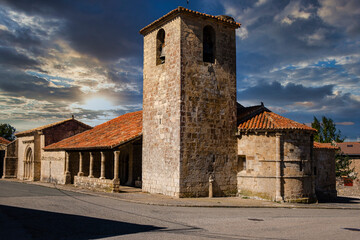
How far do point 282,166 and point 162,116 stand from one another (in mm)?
6801

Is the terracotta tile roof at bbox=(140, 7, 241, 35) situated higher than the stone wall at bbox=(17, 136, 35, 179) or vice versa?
the terracotta tile roof at bbox=(140, 7, 241, 35)

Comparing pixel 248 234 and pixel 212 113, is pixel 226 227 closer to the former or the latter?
pixel 248 234

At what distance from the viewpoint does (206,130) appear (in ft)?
58.9

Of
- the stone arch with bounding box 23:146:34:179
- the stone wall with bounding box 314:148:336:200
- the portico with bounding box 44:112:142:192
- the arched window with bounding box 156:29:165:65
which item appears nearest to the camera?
the arched window with bounding box 156:29:165:65

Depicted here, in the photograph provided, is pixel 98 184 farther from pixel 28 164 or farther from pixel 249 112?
pixel 28 164

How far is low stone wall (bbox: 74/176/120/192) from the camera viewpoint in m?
18.7

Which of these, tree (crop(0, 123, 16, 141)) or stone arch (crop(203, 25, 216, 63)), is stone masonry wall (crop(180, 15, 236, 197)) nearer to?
stone arch (crop(203, 25, 216, 63))

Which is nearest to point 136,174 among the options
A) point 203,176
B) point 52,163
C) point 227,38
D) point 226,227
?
point 203,176

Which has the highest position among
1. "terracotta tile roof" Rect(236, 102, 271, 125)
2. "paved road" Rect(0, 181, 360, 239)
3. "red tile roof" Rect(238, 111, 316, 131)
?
"terracotta tile roof" Rect(236, 102, 271, 125)

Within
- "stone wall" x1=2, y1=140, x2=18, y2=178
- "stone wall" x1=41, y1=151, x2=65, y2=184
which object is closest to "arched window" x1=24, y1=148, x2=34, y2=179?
"stone wall" x1=41, y1=151, x2=65, y2=184

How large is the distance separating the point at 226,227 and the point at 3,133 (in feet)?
226

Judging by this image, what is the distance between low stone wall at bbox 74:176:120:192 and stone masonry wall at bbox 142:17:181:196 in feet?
5.99

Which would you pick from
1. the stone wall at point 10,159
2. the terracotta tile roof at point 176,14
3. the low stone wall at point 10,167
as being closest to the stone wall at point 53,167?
the stone wall at point 10,159

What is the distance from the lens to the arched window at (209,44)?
18938 millimetres
